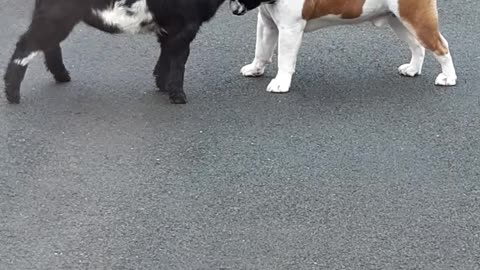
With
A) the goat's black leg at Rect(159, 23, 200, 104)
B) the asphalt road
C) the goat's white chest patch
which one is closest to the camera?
the asphalt road

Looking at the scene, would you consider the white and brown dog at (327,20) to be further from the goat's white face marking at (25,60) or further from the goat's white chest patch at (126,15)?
the goat's white face marking at (25,60)

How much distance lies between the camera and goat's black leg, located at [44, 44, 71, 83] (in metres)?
4.70

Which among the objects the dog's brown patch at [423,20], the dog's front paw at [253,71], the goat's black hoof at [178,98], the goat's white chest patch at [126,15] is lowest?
the dog's front paw at [253,71]

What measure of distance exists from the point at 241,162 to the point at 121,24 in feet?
3.22

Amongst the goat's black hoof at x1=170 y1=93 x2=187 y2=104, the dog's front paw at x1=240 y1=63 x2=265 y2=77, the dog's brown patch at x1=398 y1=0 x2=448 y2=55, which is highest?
the dog's brown patch at x1=398 y1=0 x2=448 y2=55

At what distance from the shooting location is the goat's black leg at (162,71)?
4656 mm

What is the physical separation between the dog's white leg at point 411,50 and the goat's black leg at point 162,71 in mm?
1300

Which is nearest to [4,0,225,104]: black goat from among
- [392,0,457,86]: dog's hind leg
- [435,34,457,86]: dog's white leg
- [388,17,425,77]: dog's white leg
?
[392,0,457,86]: dog's hind leg

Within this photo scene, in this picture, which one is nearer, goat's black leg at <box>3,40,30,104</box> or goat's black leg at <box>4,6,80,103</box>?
goat's black leg at <box>4,6,80,103</box>

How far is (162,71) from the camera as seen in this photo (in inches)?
186

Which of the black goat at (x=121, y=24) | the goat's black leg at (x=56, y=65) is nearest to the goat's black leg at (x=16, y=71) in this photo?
the black goat at (x=121, y=24)

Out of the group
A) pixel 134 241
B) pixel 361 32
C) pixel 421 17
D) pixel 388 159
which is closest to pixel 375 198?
pixel 388 159

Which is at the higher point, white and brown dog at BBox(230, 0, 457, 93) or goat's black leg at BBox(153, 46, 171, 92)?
white and brown dog at BBox(230, 0, 457, 93)

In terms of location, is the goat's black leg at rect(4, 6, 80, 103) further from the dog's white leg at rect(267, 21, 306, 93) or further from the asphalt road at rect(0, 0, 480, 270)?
the dog's white leg at rect(267, 21, 306, 93)
